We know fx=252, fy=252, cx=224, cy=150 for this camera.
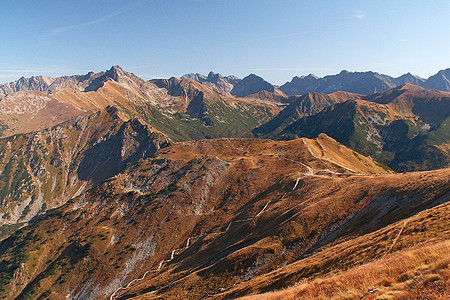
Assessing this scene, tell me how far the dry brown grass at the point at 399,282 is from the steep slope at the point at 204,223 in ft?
114

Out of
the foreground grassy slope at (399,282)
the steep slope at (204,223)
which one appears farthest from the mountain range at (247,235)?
the steep slope at (204,223)

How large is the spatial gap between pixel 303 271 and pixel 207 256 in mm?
54656

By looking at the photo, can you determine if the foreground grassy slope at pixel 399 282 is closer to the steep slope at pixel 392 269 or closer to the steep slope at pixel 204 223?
the steep slope at pixel 392 269

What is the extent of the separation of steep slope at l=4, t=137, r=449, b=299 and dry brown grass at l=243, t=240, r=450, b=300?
34812mm

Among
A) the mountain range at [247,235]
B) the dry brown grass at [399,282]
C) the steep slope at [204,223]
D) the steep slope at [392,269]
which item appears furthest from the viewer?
the steep slope at [204,223]

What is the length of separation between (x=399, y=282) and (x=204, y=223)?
124 m

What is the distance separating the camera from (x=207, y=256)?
87.8m

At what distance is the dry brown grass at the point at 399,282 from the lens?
15867 millimetres

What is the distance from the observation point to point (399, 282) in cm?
1858

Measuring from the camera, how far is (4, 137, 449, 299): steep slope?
206ft

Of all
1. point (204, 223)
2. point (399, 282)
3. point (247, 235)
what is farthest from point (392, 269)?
point (204, 223)

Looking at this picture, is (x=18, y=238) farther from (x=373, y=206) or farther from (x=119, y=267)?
(x=373, y=206)

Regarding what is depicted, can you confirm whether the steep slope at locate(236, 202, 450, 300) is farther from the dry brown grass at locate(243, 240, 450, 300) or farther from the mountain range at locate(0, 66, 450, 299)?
the mountain range at locate(0, 66, 450, 299)

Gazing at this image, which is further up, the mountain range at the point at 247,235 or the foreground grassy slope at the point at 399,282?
the foreground grassy slope at the point at 399,282
